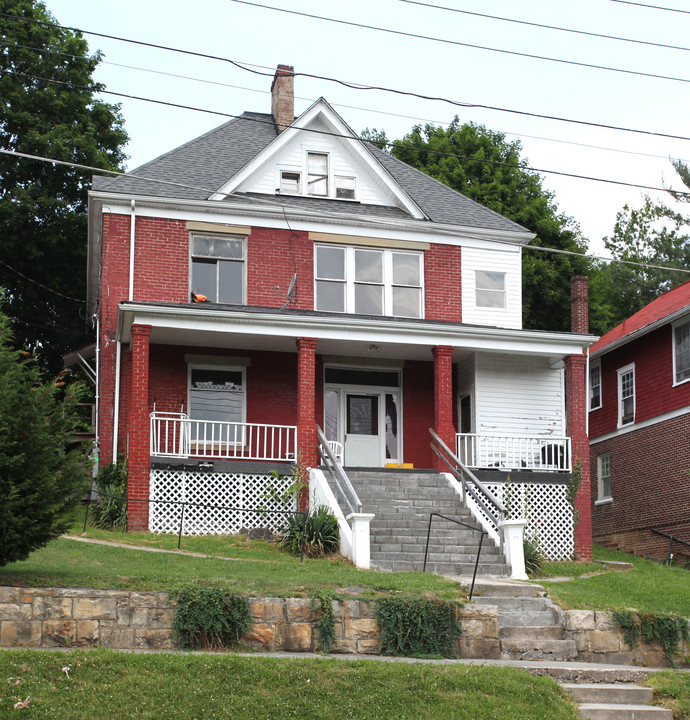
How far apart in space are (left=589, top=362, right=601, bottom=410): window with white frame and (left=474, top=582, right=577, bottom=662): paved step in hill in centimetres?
1603

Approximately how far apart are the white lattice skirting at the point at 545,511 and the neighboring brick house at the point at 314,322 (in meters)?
0.19

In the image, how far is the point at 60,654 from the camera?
1057cm

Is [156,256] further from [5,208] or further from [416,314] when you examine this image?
[5,208]

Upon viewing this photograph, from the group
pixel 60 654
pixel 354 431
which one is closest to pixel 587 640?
pixel 60 654

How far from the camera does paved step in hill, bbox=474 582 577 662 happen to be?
13086 mm

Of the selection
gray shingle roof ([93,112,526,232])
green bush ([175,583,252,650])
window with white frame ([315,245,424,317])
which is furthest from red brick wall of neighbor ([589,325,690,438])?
green bush ([175,583,252,650])

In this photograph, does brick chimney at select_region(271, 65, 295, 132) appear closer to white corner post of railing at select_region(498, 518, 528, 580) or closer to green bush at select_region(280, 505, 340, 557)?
green bush at select_region(280, 505, 340, 557)

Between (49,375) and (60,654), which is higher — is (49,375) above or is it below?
above

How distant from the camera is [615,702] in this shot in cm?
1177

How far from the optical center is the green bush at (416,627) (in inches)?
490

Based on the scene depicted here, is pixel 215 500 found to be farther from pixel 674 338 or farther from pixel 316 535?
pixel 674 338

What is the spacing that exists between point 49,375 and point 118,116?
9645mm

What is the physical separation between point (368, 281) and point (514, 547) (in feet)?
29.2

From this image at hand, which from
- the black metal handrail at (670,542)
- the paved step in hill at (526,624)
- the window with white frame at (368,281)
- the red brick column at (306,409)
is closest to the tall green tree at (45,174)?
the window with white frame at (368,281)
